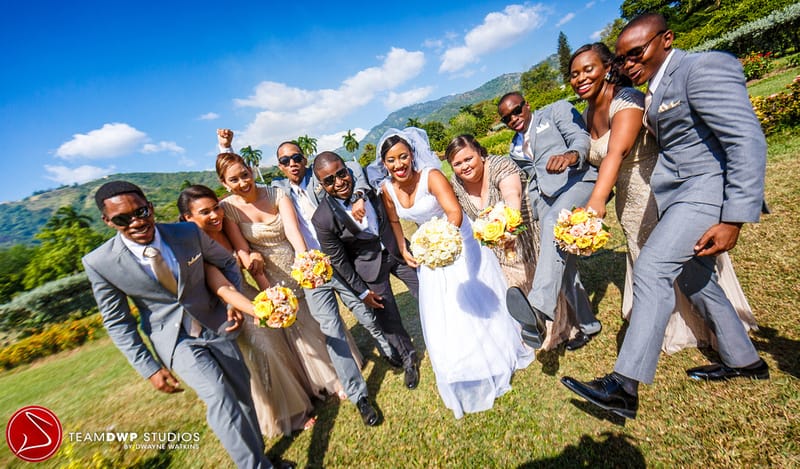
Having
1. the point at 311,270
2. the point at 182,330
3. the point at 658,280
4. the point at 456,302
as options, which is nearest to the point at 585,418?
the point at 658,280

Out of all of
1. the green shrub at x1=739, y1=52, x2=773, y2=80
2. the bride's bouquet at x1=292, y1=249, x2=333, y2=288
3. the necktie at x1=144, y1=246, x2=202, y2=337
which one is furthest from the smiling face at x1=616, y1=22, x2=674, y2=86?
the green shrub at x1=739, y1=52, x2=773, y2=80

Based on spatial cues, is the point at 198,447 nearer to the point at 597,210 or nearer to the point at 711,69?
the point at 597,210

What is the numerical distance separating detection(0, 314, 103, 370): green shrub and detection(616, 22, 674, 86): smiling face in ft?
58.5

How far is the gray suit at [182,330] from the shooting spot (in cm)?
267

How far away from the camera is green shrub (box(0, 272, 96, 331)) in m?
13.3

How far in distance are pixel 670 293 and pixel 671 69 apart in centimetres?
178

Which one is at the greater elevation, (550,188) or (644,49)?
(644,49)

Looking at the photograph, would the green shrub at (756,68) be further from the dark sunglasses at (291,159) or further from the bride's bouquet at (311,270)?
the bride's bouquet at (311,270)

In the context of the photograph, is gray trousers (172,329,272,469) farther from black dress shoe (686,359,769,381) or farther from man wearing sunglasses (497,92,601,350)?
black dress shoe (686,359,769,381)

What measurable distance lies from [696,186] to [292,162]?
198 inches

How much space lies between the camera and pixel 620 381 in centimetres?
251

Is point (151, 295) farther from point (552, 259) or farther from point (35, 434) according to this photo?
point (552, 259)

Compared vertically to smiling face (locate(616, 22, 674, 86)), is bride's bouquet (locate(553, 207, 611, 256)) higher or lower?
lower

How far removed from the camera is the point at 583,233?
256cm
